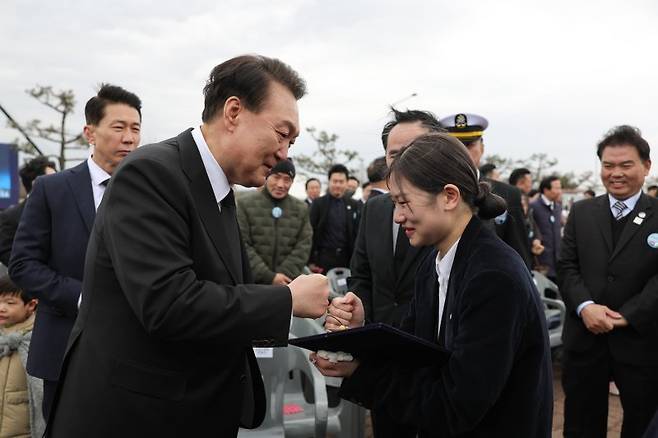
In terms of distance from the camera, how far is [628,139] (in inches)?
134

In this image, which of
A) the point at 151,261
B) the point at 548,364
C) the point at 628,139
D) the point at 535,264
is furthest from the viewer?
the point at 535,264

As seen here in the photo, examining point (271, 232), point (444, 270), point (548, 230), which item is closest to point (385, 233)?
point (444, 270)

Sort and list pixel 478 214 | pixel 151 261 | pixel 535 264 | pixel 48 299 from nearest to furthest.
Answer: pixel 151 261 → pixel 478 214 → pixel 48 299 → pixel 535 264

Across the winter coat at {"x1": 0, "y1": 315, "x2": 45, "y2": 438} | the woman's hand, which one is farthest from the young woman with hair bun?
the winter coat at {"x1": 0, "y1": 315, "x2": 45, "y2": 438}

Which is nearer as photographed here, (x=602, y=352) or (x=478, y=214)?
(x=478, y=214)

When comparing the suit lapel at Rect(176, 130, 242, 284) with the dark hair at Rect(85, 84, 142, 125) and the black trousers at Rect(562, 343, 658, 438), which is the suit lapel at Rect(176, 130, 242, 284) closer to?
the dark hair at Rect(85, 84, 142, 125)

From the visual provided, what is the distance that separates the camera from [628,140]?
3.40 metres

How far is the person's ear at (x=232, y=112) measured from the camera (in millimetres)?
1714

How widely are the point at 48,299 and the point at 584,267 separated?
316cm

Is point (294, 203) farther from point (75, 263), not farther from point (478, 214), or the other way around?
point (478, 214)

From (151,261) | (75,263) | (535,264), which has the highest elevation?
(151,261)

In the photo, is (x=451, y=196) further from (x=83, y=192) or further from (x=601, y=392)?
(x=601, y=392)

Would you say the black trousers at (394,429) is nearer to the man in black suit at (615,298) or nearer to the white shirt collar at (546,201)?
the man in black suit at (615,298)

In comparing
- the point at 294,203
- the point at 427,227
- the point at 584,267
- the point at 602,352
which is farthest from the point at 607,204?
the point at 294,203
